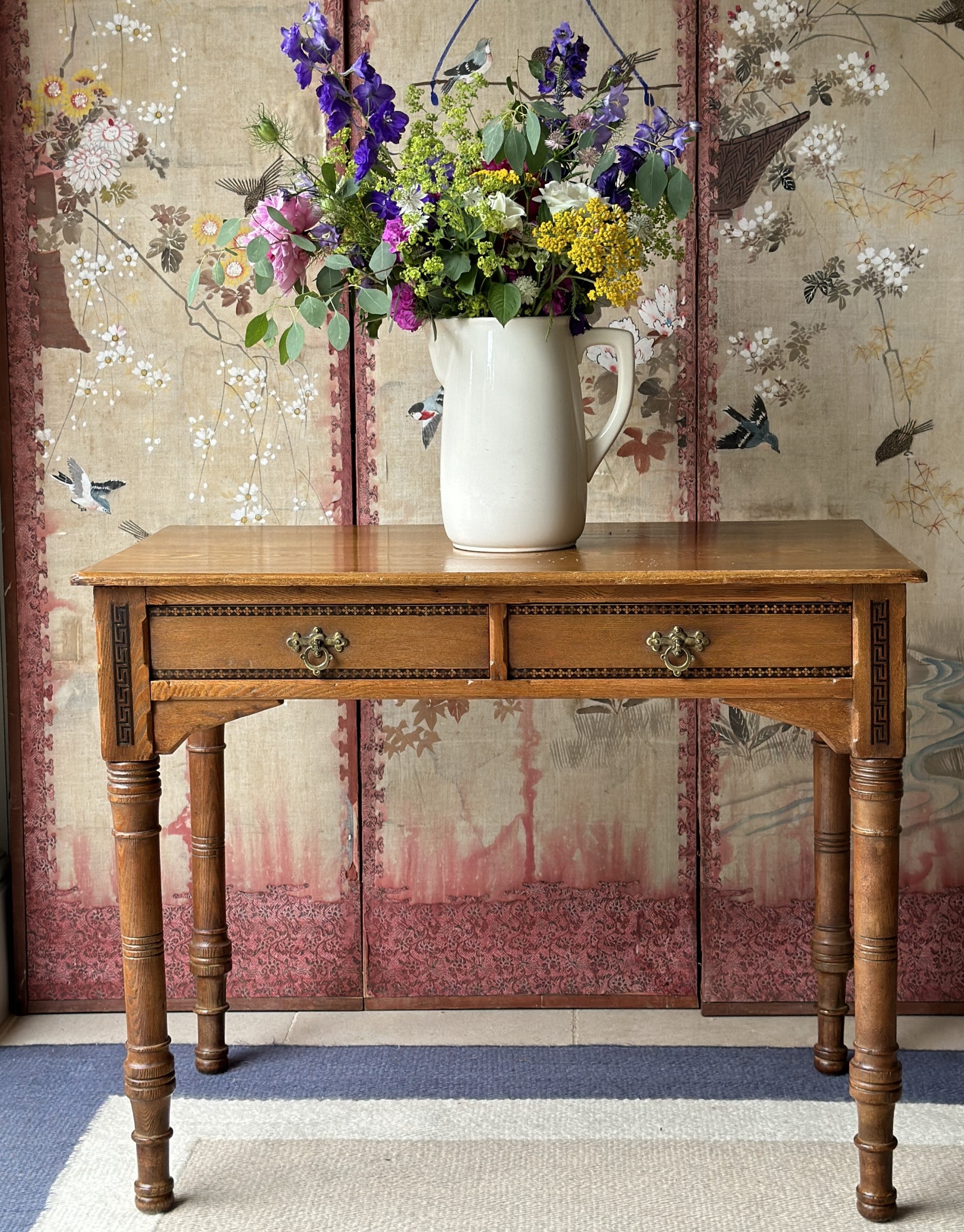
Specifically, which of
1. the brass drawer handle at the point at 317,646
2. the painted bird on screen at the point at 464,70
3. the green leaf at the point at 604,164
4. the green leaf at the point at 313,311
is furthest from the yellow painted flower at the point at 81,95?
the brass drawer handle at the point at 317,646

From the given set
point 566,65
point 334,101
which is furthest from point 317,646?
point 566,65

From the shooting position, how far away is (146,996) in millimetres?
1862

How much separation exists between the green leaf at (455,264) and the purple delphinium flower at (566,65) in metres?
0.27

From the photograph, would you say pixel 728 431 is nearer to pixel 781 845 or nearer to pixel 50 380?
pixel 781 845

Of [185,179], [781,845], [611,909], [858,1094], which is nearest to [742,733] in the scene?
[781,845]

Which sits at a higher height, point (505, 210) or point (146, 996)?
point (505, 210)

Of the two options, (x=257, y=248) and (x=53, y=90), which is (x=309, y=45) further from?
(x=53, y=90)

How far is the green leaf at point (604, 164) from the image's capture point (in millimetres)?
1769

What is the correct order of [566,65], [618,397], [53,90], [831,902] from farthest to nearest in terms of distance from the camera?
1. [53,90]
2. [831,902]
3. [618,397]
4. [566,65]

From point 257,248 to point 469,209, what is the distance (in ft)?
0.96

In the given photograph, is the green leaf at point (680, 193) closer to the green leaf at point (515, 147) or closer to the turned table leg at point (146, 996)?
the green leaf at point (515, 147)

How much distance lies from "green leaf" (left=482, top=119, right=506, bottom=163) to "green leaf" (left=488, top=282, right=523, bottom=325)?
16 cm

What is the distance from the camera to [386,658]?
70.0 inches

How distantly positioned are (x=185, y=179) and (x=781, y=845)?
1622 millimetres
